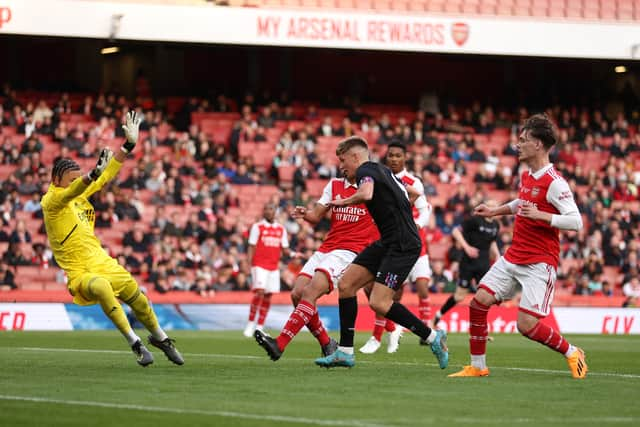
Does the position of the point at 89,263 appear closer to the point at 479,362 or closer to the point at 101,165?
the point at 101,165

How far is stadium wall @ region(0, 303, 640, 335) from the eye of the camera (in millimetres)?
24734

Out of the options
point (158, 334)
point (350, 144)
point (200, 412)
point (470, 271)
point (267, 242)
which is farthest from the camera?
point (267, 242)

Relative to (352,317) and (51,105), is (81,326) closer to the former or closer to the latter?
(51,105)

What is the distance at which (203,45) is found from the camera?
111 feet

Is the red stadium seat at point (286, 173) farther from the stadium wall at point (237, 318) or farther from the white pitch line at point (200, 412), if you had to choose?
the white pitch line at point (200, 412)

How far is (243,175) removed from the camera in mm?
32062

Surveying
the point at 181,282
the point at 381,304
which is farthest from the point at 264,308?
the point at 381,304

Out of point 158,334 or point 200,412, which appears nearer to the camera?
A: point 200,412

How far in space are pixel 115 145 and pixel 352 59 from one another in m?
11.3

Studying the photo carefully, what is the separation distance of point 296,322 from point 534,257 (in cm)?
265

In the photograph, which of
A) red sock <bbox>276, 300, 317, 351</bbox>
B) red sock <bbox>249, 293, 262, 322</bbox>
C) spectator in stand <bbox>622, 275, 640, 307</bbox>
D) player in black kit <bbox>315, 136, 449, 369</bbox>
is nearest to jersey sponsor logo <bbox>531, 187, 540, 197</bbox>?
player in black kit <bbox>315, 136, 449, 369</bbox>

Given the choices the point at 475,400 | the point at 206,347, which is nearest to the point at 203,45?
the point at 206,347

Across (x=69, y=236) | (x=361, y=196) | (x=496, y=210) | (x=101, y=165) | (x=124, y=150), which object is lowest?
(x=69, y=236)

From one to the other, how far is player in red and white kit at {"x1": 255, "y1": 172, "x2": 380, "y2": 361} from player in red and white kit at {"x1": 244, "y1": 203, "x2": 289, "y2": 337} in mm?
8232
